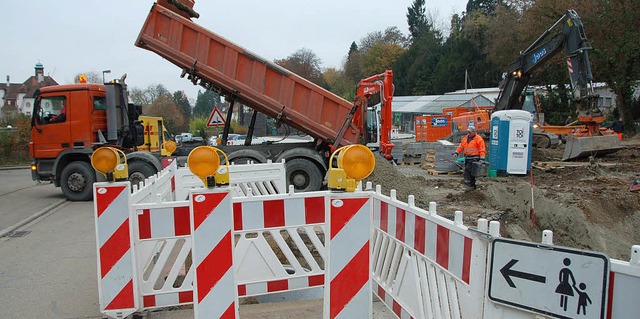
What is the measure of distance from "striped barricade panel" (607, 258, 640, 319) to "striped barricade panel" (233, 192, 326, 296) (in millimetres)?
2439


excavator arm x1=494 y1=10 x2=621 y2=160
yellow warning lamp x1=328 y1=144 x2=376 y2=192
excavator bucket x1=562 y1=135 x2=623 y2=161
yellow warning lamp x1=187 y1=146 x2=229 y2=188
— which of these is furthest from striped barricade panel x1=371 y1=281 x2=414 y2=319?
excavator bucket x1=562 y1=135 x2=623 y2=161

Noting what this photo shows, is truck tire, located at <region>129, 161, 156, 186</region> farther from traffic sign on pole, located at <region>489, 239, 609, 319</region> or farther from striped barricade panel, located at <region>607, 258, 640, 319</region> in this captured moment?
striped barricade panel, located at <region>607, 258, 640, 319</region>

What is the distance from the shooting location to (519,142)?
42.9 ft

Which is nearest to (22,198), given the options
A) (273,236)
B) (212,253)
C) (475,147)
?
(273,236)

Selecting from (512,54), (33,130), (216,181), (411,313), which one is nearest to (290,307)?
(411,313)

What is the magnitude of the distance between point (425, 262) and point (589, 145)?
14515 mm

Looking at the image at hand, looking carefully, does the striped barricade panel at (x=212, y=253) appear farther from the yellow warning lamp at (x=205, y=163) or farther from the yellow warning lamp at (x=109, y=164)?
the yellow warning lamp at (x=109, y=164)

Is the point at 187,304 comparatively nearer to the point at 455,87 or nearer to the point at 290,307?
the point at 290,307

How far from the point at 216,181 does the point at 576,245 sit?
24.0ft

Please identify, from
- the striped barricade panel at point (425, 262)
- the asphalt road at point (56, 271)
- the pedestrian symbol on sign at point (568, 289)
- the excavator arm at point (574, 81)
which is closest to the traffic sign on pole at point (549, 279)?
the pedestrian symbol on sign at point (568, 289)

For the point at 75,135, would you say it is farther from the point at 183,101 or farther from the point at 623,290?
the point at 183,101

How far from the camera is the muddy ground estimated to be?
822 cm

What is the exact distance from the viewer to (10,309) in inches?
184

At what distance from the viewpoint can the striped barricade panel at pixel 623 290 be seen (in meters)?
1.87
